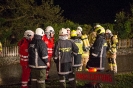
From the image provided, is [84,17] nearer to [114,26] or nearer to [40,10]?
[114,26]

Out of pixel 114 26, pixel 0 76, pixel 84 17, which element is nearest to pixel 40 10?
pixel 114 26

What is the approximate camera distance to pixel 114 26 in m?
24.2

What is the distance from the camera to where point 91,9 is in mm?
42250

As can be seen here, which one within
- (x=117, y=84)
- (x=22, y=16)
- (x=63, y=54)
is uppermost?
(x=22, y=16)

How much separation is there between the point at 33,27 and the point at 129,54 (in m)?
6.64

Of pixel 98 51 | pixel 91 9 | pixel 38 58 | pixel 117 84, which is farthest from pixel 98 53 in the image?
pixel 91 9

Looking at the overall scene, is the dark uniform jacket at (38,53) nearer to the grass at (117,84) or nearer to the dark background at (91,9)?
the grass at (117,84)

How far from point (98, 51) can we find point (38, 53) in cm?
207

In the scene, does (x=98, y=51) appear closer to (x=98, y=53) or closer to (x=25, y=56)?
(x=98, y=53)

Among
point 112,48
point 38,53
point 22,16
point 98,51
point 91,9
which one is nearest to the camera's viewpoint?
point 38,53

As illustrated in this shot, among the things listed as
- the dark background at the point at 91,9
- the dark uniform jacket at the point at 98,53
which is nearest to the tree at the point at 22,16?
the dark uniform jacket at the point at 98,53

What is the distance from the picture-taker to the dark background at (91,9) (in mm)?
40750

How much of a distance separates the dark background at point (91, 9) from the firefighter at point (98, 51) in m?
29.5

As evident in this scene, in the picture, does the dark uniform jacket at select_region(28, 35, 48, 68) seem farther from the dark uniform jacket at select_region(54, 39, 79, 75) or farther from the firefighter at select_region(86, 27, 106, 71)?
the firefighter at select_region(86, 27, 106, 71)
